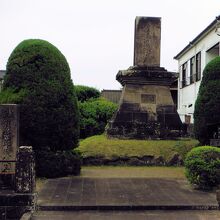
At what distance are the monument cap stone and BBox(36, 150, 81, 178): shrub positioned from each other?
5367mm

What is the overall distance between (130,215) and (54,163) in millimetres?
3626

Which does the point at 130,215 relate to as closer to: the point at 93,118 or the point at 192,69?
the point at 93,118

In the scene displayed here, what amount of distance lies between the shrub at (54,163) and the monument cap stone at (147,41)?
211 inches

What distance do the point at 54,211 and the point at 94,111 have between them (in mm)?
13412

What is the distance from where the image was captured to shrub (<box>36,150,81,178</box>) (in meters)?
10.5

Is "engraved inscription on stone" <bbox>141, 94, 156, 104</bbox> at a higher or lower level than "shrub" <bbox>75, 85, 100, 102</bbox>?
lower

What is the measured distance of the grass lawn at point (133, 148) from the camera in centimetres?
1274

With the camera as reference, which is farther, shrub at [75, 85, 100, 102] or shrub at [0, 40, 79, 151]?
shrub at [75, 85, 100, 102]

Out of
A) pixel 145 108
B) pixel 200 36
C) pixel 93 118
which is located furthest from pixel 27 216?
pixel 200 36

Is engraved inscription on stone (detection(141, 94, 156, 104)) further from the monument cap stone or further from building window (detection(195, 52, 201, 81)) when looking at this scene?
building window (detection(195, 52, 201, 81))

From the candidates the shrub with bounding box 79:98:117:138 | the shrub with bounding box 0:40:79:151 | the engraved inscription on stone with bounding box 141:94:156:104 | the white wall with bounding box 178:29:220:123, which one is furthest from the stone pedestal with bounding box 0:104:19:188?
the white wall with bounding box 178:29:220:123

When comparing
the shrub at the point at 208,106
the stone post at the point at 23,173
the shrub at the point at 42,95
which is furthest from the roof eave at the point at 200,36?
the stone post at the point at 23,173

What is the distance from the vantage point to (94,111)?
20.8m

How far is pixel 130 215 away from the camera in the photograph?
733 cm
